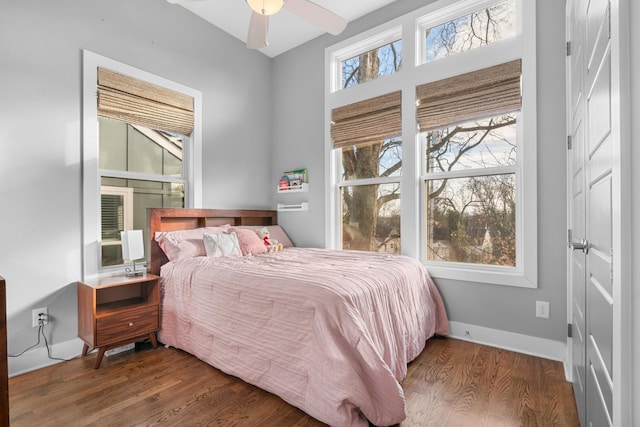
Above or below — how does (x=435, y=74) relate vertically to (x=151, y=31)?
below

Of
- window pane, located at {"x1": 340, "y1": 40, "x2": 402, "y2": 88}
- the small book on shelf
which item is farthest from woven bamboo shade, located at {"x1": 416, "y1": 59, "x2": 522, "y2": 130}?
the small book on shelf

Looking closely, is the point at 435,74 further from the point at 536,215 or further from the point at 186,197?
the point at 186,197

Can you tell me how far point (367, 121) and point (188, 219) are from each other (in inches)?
84.6

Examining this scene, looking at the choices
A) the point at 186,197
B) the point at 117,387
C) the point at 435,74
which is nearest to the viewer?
the point at 117,387

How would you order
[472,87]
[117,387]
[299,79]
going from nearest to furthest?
1. [117,387]
2. [472,87]
3. [299,79]

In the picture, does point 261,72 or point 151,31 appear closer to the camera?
point 151,31

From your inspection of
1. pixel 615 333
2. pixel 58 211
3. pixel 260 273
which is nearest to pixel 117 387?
pixel 260 273

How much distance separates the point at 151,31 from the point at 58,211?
184 cm

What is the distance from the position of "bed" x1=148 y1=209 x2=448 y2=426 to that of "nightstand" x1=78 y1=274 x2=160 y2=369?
10 centimetres

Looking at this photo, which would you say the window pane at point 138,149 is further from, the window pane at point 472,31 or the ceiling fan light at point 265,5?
the window pane at point 472,31

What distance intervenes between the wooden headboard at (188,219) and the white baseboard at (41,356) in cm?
76

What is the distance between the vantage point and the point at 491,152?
2.69m

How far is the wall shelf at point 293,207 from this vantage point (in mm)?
3771

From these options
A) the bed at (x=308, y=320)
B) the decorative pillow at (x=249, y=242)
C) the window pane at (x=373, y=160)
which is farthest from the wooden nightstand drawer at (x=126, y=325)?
the window pane at (x=373, y=160)
